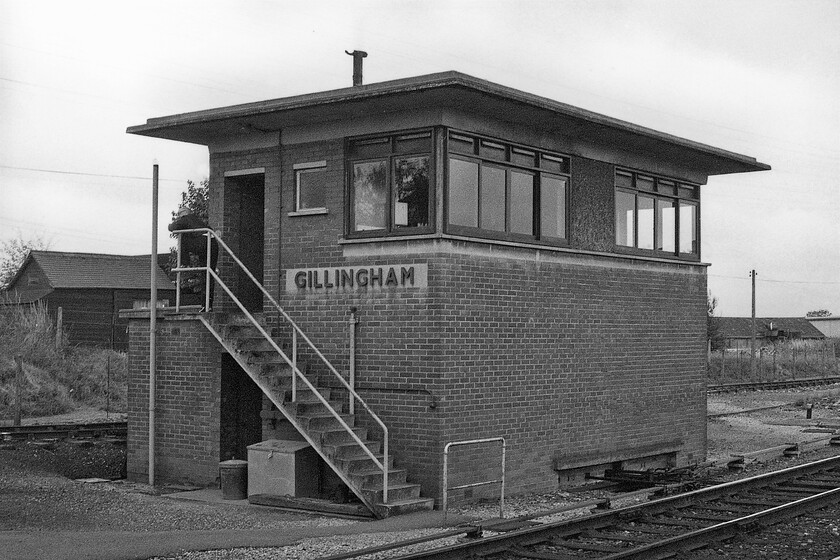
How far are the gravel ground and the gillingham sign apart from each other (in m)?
3.02

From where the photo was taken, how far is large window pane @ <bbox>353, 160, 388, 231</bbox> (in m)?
14.5

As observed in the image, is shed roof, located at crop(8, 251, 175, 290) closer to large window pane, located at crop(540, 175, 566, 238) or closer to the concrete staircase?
the concrete staircase

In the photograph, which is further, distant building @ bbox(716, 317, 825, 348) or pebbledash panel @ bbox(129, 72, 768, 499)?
distant building @ bbox(716, 317, 825, 348)

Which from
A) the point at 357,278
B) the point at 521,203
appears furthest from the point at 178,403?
the point at 521,203

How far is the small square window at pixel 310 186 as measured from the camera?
1523cm

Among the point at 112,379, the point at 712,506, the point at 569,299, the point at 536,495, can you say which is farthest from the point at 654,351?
the point at 112,379

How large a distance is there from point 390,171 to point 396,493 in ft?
13.9

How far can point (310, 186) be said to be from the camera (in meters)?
15.4

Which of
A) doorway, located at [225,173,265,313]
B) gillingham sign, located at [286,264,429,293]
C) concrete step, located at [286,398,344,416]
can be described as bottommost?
concrete step, located at [286,398,344,416]

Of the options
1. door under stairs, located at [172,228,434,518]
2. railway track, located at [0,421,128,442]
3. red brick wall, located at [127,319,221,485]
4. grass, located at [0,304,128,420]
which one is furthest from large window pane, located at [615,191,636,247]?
grass, located at [0,304,128,420]

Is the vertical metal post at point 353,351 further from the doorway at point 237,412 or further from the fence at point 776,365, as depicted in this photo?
the fence at point 776,365

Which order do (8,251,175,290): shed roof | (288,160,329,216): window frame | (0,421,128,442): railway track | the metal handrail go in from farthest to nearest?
(8,251,175,290): shed roof
(0,421,128,442): railway track
(288,160,329,216): window frame
the metal handrail

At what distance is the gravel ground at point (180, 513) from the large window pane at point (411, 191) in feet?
12.5

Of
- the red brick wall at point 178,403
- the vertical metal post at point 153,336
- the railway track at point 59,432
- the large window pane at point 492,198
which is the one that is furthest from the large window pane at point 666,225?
the railway track at point 59,432
